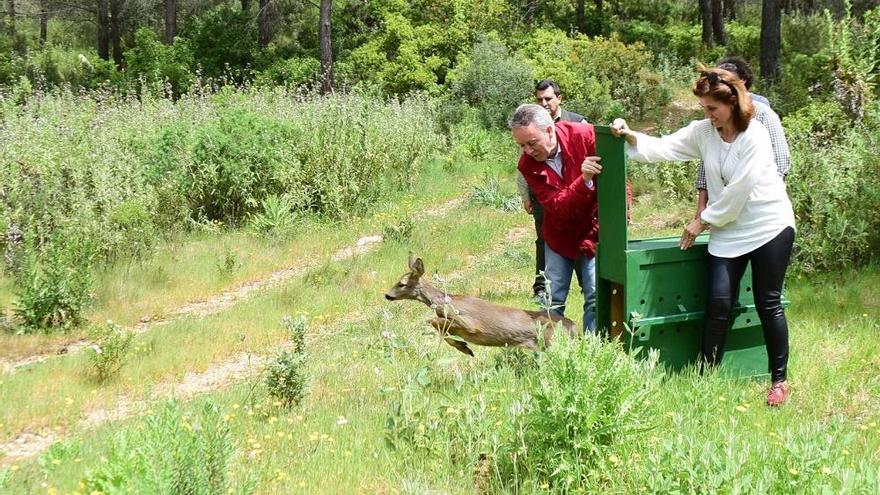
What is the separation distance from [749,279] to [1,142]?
9.37 m

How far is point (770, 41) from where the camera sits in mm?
17938

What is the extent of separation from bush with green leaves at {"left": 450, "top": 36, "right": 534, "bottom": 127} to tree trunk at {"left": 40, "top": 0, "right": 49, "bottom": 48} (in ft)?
75.5

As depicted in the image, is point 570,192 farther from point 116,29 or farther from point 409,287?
point 116,29

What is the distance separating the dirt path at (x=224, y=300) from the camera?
7270mm

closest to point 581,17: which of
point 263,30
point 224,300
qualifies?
point 263,30

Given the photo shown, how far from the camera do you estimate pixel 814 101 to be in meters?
13.1

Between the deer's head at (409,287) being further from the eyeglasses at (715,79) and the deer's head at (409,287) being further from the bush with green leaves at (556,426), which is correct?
the eyeglasses at (715,79)

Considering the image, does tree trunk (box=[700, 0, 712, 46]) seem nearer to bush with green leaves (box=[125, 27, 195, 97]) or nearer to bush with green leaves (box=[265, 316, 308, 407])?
bush with green leaves (box=[125, 27, 195, 97])

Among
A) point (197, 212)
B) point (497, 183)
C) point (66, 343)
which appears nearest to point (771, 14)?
point (497, 183)

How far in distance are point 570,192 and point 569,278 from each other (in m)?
0.73

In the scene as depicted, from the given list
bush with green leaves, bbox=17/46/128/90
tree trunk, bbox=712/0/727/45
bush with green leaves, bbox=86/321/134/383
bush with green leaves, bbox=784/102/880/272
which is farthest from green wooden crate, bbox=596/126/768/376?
tree trunk, bbox=712/0/727/45

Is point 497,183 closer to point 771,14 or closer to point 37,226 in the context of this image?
point 37,226

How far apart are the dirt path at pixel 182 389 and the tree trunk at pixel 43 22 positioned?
3266 cm

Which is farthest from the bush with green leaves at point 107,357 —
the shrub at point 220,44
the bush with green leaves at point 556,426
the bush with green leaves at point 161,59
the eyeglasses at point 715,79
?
the shrub at point 220,44
